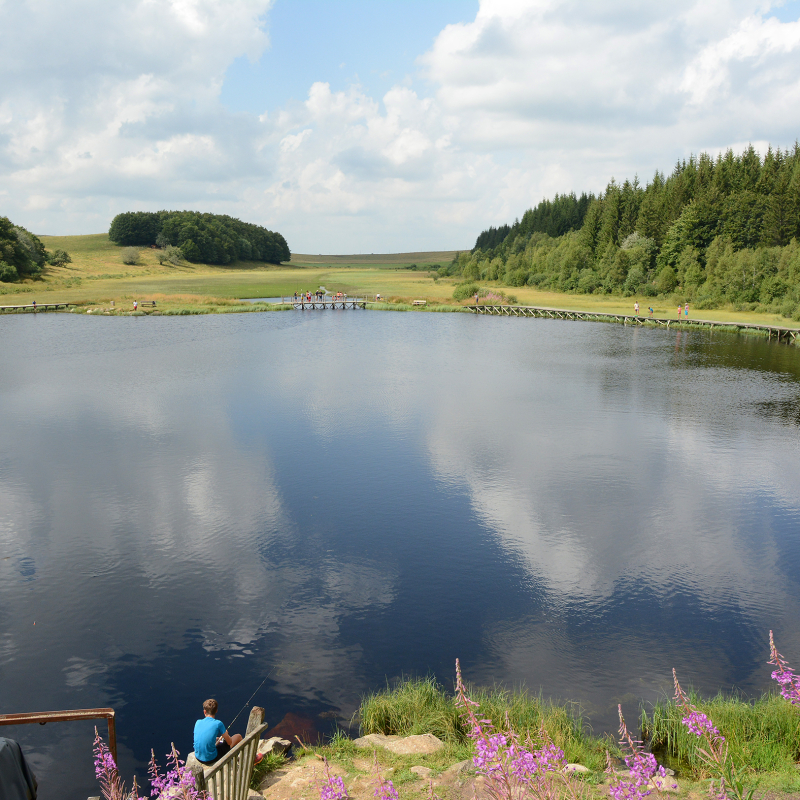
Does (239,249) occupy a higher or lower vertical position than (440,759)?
higher

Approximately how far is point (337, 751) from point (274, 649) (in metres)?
3.43

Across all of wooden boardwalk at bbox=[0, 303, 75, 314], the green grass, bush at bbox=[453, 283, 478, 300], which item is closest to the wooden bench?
the green grass

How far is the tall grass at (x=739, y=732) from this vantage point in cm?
888

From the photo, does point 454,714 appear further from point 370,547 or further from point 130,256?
point 130,256

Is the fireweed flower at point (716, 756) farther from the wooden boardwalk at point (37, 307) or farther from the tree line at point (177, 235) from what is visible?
the tree line at point (177, 235)

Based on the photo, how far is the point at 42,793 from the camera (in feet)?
30.6

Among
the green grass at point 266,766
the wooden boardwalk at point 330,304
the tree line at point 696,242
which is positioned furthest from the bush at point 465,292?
the green grass at point 266,766

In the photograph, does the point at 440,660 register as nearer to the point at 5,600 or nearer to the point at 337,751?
the point at 337,751

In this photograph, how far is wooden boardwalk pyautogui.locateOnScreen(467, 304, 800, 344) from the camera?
62531mm

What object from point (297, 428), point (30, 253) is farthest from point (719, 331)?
point (30, 253)

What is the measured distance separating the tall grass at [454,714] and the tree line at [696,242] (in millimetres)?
72655

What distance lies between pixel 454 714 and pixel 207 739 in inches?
158

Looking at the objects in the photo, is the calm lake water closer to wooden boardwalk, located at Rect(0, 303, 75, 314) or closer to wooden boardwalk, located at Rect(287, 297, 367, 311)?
wooden boardwalk, located at Rect(0, 303, 75, 314)

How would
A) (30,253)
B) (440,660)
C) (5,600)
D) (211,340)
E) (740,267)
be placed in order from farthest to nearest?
(30,253), (740,267), (211,340), (5,600), (440,660)
